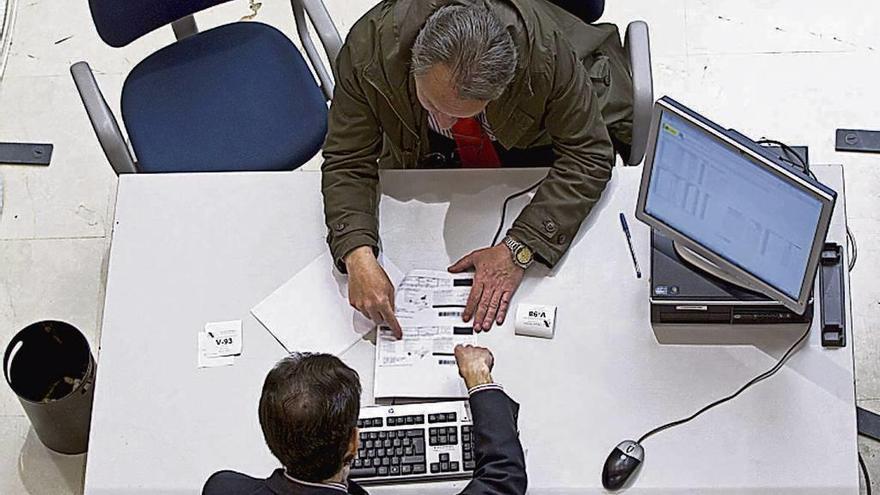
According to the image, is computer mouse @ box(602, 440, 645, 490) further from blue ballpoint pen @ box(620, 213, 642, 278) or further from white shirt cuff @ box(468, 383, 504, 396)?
blue ballpoint pen @ box(620, 213, 642, 278)

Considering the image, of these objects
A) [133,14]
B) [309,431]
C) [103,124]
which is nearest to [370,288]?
[309,431]

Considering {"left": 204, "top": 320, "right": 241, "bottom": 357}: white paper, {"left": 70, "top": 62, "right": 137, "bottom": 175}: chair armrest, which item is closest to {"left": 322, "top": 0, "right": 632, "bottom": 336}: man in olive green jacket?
{"left": 204, "top": 320, "right": 241, "bottom": 357}: white paper

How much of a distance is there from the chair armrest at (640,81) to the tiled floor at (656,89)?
2.78 feet

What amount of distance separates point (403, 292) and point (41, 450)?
127 centimetres

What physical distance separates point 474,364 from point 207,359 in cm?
53

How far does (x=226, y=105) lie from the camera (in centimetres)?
281

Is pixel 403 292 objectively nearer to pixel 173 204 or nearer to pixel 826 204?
pixel 173 204

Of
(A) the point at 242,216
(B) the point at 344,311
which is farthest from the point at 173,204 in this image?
(B) the point at 344,311

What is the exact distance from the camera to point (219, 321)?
2.24m

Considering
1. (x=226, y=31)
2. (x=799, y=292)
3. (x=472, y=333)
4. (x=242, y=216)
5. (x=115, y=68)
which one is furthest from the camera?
(x=115, y=68)

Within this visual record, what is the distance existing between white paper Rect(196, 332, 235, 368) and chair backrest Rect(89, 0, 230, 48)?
36.7 inches

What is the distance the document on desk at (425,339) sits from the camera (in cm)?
215

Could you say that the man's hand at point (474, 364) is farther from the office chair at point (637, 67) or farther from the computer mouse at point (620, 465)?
the office chair at point (637, 67)

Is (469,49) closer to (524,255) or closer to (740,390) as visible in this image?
(524,255)
